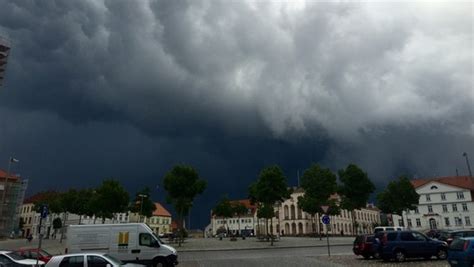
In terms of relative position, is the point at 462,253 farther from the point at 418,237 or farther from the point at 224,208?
the point at 224,208

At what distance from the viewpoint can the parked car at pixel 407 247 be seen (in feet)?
73.1

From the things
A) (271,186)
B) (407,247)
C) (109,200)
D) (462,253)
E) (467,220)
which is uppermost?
(271,186)

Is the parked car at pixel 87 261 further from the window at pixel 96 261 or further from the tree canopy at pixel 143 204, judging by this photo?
the tree canopy at pixel 143 204

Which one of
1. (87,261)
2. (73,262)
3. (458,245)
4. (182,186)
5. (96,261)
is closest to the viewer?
(96,261)

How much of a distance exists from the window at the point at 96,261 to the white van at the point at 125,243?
7.06 metres

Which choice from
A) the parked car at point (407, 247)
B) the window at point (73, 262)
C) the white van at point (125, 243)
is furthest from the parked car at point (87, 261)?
the parked car at point (407, 247)

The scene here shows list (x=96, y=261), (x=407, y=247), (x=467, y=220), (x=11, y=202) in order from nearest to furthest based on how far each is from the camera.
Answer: (x=96, y=261)
(x=407, y=247)
(x=467, y=220)
(x=11, y=202)

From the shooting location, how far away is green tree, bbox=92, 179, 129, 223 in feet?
186

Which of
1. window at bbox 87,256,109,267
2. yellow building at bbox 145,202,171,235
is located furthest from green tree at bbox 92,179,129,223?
yellow building at bbox 145,202,171,235

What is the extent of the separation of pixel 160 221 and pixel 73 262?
483 ft

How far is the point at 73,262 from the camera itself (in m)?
14.7

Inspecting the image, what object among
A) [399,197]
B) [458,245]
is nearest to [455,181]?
[399,197]

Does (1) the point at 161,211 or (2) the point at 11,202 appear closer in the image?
(2) the point at 11,202

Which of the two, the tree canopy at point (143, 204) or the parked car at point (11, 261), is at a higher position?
the tree canopy at point (143, 204)
